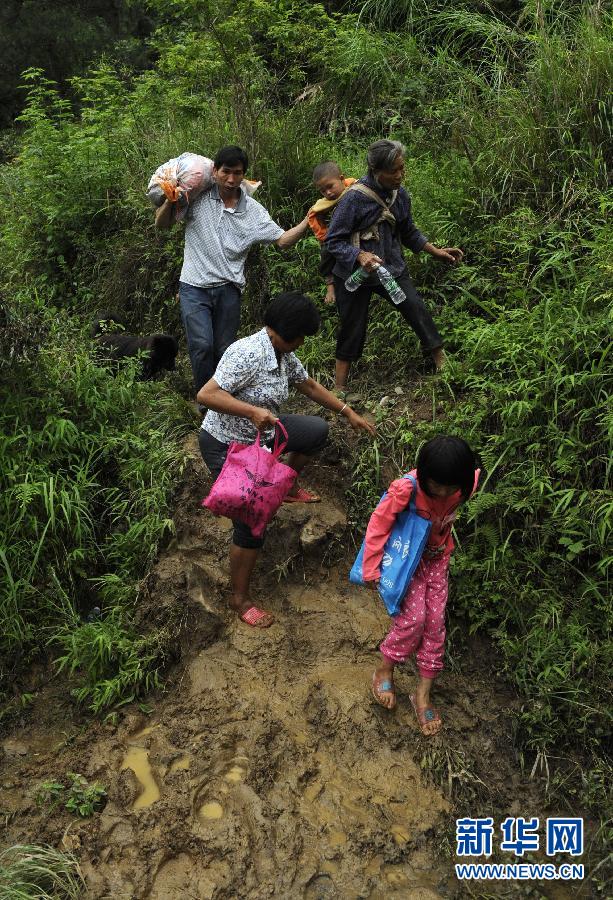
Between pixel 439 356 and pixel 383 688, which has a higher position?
pixel 439 356

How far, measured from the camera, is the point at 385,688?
12.6 feet

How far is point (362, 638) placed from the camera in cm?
423

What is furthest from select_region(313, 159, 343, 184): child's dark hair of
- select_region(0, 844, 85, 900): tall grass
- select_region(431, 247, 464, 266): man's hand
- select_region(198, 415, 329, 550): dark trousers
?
select_region(0, 844, 85, 900): tall grass

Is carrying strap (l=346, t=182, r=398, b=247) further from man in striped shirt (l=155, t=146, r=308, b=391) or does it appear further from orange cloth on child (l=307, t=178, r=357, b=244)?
man in striped shirt (l=155, t=146, r=308, b=391)

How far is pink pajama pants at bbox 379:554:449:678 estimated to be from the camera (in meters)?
3.54

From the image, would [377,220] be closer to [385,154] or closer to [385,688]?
[385,154]

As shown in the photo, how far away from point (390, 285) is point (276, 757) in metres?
2.62

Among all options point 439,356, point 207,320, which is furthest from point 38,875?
point 439,356

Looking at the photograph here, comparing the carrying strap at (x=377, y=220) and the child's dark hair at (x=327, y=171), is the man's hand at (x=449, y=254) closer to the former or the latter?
the carrying strap at (x=377, y=220)

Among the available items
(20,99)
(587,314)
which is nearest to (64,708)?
(587,314)

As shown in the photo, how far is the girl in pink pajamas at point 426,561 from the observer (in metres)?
3.10

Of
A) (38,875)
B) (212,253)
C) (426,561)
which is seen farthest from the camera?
(212,253)

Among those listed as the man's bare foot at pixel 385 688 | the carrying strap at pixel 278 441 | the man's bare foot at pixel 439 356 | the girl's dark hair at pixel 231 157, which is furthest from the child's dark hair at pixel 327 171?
the man's bare foot at pixel 385 688

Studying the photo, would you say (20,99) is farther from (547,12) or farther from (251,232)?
(251,232)
